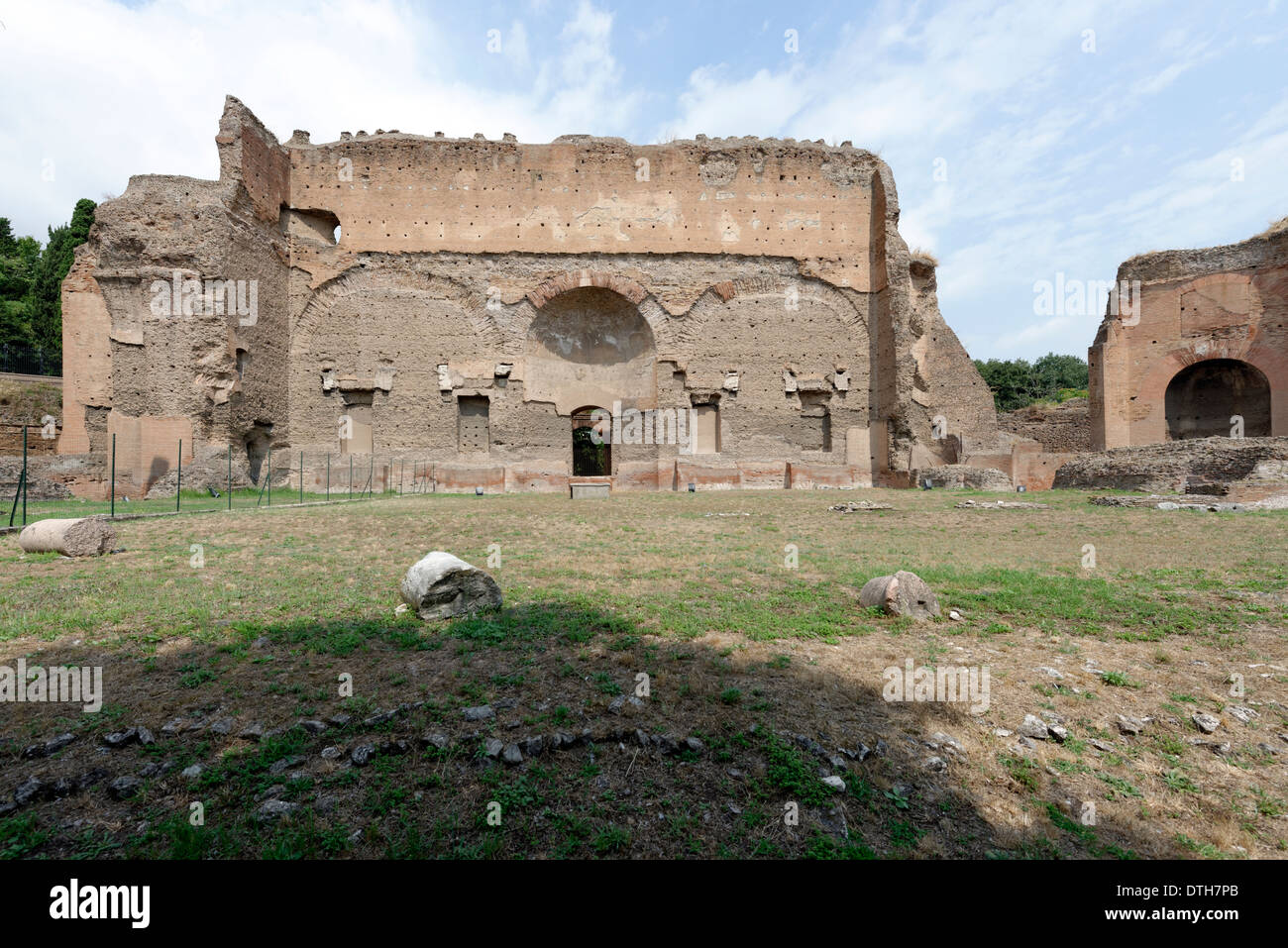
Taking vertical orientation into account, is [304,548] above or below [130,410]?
below

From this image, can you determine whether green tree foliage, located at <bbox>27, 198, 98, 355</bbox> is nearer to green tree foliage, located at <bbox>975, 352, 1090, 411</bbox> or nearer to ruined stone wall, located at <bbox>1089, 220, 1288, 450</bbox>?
ruined stone wall, located at <bbox>1089, 220, 1288, 450</bbox>

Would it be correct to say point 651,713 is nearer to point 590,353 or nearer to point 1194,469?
point 1194,469

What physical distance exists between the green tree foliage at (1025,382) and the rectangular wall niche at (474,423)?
40.1 m

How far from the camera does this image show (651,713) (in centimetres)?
298

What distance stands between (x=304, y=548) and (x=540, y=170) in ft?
59.8

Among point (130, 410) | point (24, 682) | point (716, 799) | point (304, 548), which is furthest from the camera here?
point (130, 410)

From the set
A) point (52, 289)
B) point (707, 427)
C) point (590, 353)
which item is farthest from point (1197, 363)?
point (52, 289)

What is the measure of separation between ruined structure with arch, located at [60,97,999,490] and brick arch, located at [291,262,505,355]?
2.8 inches

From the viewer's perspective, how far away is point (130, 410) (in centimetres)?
1641

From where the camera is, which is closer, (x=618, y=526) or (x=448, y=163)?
(x=618, y=526)

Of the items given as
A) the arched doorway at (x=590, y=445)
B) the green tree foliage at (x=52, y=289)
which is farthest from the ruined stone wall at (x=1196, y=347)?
the green tree foliage at (x=52, y=289)

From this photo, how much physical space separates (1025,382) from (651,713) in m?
57.8
